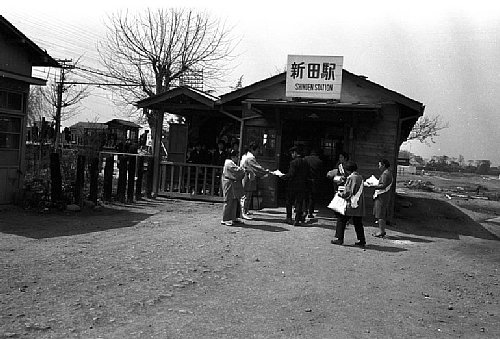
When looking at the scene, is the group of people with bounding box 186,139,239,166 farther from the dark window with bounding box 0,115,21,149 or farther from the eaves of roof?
the dark window with bounding box 0,115,21,149

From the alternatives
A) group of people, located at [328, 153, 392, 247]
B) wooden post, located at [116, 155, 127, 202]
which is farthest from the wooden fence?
group of people, located at [328, 153, 392, 247]

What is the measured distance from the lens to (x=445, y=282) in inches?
328

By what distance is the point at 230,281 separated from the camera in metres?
7.52

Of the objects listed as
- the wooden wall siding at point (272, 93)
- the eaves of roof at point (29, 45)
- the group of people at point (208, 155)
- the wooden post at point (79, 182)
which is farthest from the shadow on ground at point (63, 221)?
the wooden wall siding at point (272, 93)

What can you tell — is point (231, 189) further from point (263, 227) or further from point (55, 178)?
point (55, 178)

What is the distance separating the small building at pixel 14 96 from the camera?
42.8 feet

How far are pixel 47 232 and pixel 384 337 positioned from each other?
721 cm

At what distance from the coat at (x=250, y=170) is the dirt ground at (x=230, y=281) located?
3.20 ft

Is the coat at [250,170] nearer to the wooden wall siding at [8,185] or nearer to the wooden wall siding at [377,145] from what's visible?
the wooden wall siding at [377,145]

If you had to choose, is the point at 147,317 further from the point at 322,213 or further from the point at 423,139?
the point at 423,139

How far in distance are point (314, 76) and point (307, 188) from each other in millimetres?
3198

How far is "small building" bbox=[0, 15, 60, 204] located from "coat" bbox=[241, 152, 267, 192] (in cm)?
570

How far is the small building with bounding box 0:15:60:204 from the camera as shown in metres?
13.1

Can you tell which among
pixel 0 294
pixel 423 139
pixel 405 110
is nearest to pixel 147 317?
pixel 0 294
